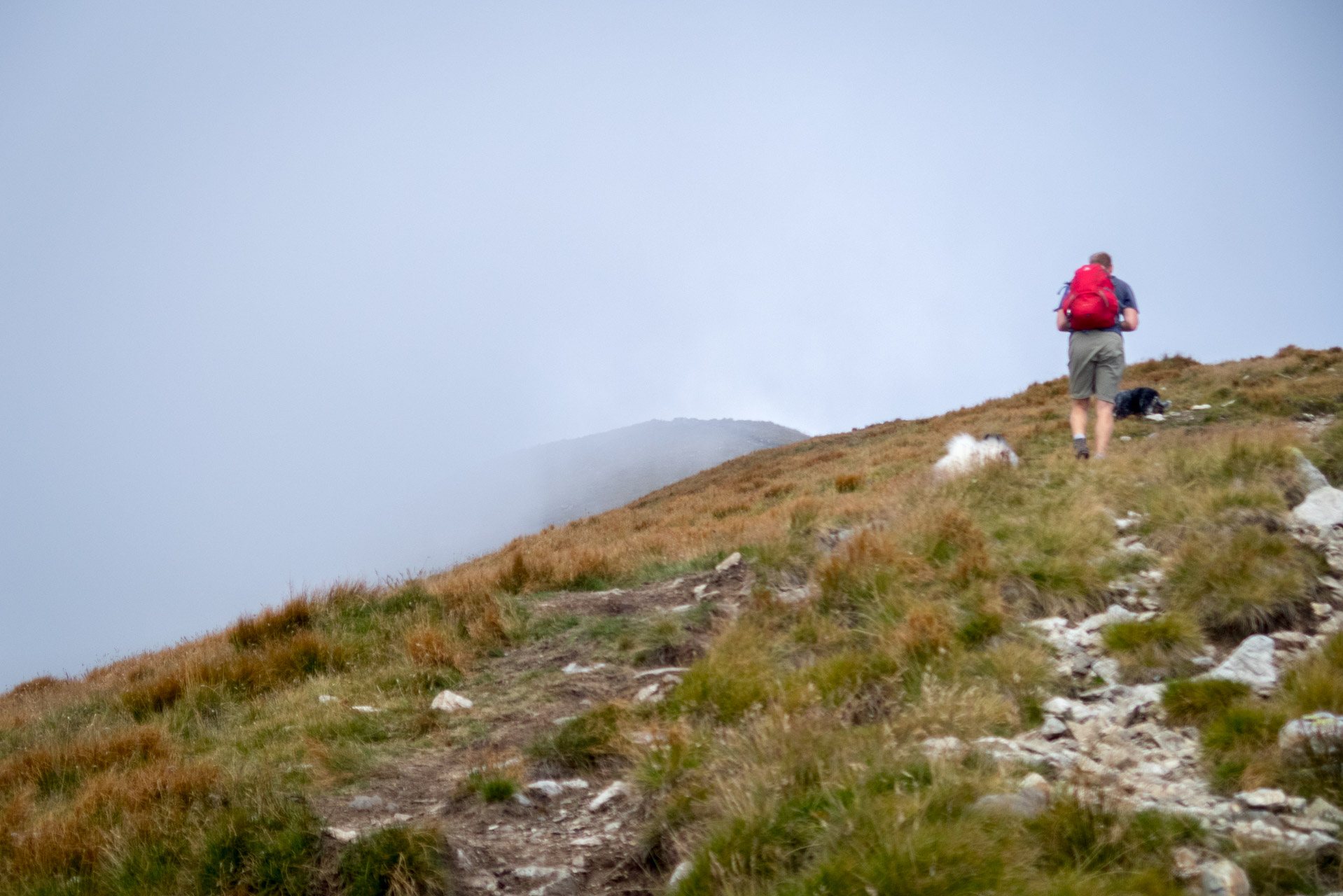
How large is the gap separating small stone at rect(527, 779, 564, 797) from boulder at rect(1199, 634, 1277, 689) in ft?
11.9

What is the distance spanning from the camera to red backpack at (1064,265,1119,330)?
8227 millimetres

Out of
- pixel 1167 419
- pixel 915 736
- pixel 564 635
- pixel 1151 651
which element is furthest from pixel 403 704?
pixel 1167 419

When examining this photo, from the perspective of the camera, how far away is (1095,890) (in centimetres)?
219

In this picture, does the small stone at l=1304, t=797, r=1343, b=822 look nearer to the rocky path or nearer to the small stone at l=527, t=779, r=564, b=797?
the rocky path

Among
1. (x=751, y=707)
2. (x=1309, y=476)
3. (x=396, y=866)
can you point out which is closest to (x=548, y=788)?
(x=396, y=866)

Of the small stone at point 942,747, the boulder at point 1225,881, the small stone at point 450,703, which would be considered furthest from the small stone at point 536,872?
the boulder at point 1225,881

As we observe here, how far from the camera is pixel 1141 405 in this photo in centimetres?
1332

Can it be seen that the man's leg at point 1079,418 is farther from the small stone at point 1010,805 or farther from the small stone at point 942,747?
the small stone at point 1010,805

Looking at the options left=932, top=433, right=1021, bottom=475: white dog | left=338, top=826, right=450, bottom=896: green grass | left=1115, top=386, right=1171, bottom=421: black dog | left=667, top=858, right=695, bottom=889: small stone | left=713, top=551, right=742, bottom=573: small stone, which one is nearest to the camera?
left=667, top=858, right=695, bottom=889: small stone

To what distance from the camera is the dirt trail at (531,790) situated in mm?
3416

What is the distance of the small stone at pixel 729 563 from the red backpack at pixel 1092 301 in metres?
4.99

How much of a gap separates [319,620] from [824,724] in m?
6.86

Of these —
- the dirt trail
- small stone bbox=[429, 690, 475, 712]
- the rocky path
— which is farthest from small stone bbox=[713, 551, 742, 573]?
the rocky path

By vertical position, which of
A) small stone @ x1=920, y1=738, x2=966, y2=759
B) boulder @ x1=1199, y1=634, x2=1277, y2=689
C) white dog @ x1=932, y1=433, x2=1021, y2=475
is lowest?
small stone @ x1=920, y1=738, x2=966, y2=759
